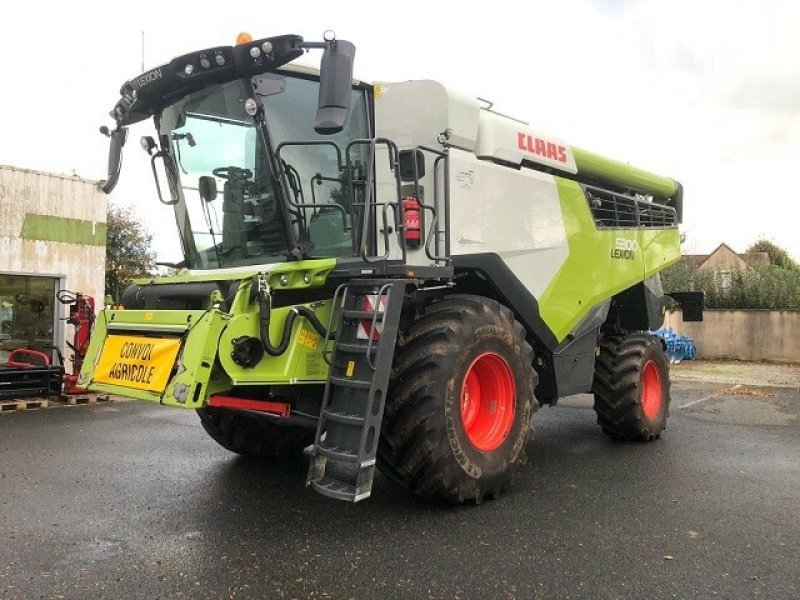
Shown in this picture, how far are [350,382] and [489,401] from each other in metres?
1.32

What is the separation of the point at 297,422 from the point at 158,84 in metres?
2.48

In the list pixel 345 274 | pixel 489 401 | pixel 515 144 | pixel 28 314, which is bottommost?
pixel 489 401

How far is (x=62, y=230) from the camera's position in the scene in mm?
11922

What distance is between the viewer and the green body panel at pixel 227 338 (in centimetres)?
387

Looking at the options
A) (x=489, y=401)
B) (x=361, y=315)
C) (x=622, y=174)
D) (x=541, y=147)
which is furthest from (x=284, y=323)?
(x=622, y=174)

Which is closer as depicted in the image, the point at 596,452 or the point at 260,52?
the point at 260,52

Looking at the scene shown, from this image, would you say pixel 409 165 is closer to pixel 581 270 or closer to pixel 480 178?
pixel 480 178

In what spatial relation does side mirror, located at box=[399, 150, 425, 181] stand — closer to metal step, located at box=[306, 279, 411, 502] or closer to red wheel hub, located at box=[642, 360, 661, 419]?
metal step, located at box=[306, 279, 411, 502]

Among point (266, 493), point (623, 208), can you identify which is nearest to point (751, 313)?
point (623, 208)

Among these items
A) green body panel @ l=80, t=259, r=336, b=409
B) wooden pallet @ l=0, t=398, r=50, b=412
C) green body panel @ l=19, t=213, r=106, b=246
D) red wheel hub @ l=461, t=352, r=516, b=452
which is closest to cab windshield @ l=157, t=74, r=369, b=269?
green body panel @ l=80, t=259, r=336, b=409

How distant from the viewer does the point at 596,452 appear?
646 cm

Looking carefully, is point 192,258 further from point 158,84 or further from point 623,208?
point 623,208

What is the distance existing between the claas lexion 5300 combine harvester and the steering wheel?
2 cm

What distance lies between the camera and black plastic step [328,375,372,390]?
156 inches
